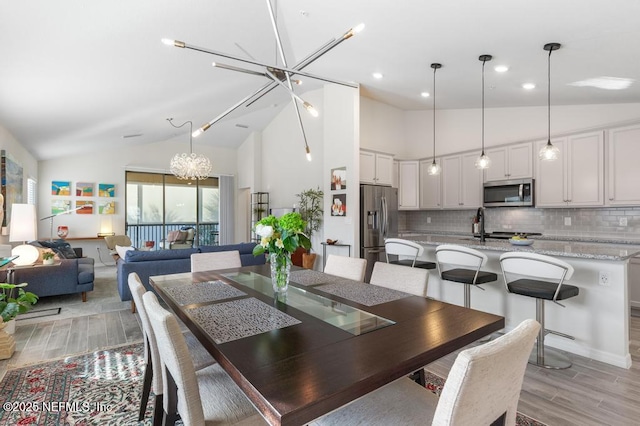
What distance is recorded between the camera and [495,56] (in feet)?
11.1

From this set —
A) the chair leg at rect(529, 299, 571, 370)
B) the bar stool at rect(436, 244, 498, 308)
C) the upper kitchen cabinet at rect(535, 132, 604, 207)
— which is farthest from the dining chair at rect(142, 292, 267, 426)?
the upper kitchen cabinet at rect(535, 132, 604, 207)

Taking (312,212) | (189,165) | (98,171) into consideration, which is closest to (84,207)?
Answer: (98,171)

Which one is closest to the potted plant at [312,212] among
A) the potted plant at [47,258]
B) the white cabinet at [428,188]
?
the white cabinet at [428,188]

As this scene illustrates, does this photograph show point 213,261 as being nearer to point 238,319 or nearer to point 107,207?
point 238,319

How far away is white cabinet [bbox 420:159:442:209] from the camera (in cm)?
615


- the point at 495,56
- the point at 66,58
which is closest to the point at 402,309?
the point at 495,56

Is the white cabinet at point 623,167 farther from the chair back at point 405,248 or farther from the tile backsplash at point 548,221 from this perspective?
the chair back at point 405,248

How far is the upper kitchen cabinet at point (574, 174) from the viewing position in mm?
4320

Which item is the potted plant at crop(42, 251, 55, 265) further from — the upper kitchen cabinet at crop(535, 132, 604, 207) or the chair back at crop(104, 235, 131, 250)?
the upper kitchen cabinet at crop(535, 132, 604, 207)

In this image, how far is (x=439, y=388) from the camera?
7.77ft

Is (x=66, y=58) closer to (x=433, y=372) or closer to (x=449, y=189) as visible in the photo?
(x=433, y=372)

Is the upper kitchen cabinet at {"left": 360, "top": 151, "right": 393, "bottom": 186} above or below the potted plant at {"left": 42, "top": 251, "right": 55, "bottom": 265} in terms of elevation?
above

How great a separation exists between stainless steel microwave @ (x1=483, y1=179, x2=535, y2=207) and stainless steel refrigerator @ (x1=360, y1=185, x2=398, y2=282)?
5.25 ft

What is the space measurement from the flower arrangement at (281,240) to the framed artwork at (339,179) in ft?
11.5
